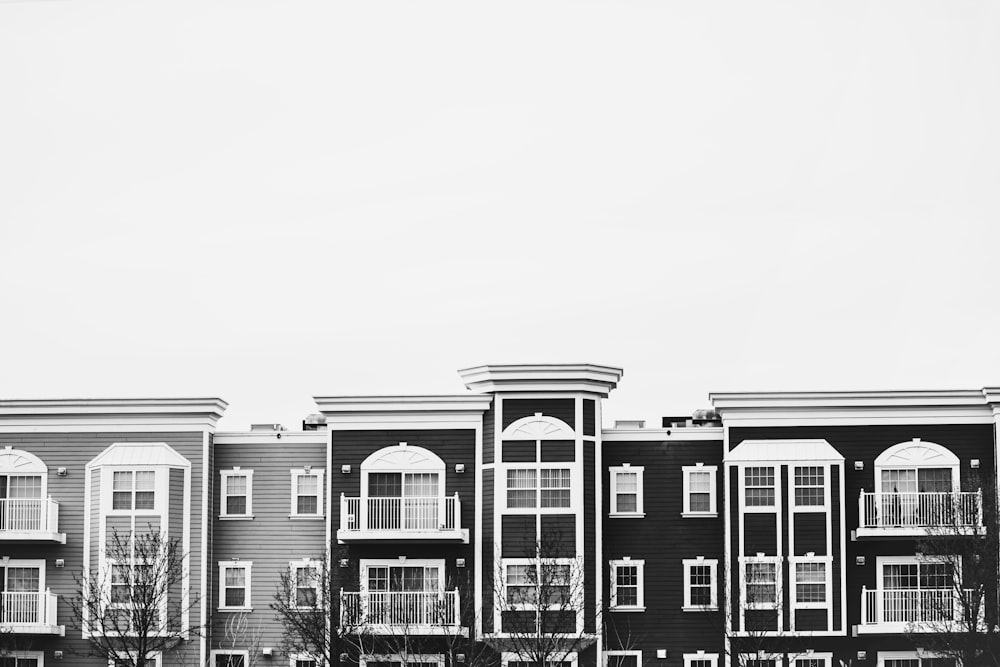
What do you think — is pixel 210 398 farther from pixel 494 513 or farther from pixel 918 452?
pixel 918 452

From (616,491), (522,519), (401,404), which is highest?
(401,404)

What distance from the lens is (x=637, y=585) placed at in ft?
168

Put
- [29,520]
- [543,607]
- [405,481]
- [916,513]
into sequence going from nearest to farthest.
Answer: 1. [543,607]
2. [916,513]
3. [405,481]
4. [29,520]

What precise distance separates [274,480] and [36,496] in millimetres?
6704

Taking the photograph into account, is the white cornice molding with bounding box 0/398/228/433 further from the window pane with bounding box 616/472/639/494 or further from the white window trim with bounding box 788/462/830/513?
the white window trim with bounding box 788/462/830/513

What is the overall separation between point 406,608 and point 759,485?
1008 centimetres

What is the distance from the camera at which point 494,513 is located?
50562mm

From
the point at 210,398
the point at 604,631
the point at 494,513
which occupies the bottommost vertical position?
the point at 604,631

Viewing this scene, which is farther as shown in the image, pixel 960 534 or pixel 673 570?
pixel 673 570

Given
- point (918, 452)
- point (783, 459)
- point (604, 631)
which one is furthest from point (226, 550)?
point (918, 452)

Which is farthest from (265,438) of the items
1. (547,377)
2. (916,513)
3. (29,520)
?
(916,513)

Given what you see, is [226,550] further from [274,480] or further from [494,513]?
[494,513]

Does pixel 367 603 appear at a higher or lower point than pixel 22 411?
lower

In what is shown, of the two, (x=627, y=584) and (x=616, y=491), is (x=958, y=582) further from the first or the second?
(x=616, y=491)
